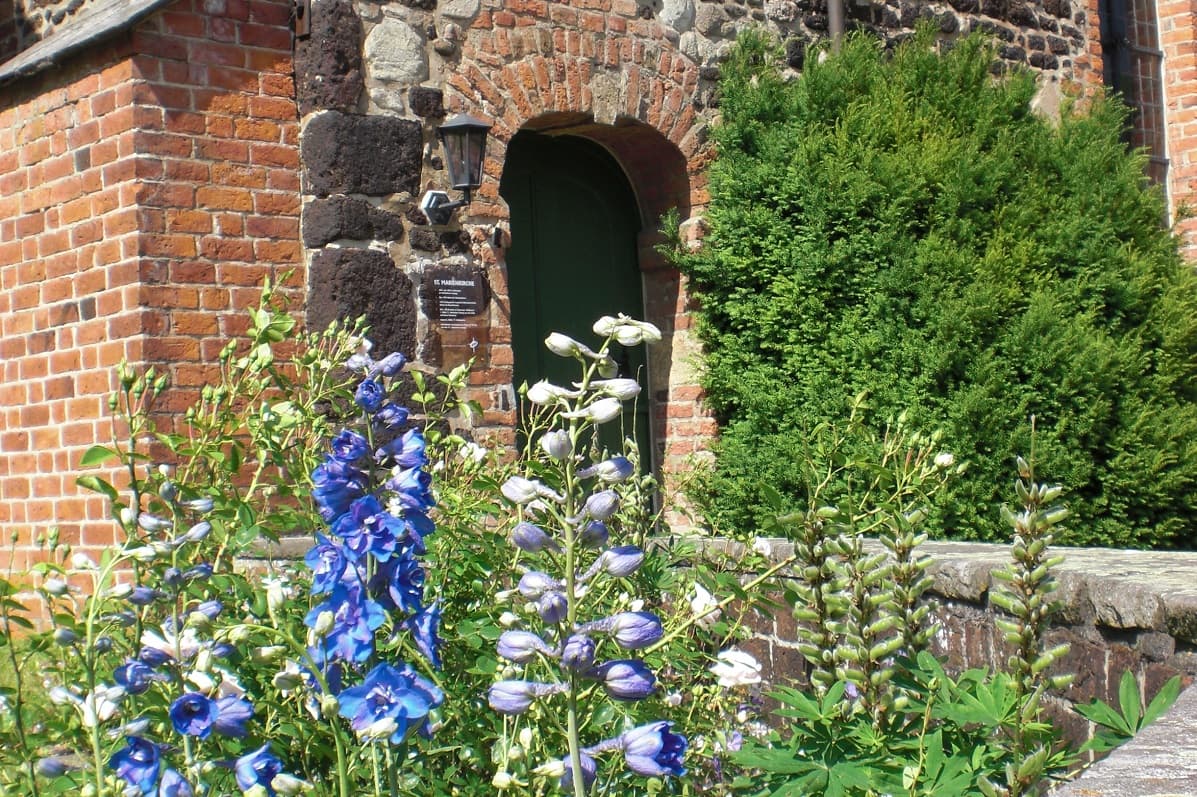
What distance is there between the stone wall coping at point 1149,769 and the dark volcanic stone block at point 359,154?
4.18m

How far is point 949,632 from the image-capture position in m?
3.47

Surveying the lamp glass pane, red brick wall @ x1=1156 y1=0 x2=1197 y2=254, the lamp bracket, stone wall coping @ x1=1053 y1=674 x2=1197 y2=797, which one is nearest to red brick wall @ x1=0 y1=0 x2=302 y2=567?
the lamp bracket

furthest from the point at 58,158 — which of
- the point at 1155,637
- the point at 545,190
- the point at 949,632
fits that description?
the point at 1155,637

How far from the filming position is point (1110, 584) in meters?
2.96

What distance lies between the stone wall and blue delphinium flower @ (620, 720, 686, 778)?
1.14 meters

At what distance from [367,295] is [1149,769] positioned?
423cm

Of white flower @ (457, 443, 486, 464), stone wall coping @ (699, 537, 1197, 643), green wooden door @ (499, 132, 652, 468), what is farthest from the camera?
green wooden door @ (499, 132, 652, 468)

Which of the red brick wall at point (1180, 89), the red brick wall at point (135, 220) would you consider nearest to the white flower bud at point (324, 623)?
the red brick wall at point (135, 220)

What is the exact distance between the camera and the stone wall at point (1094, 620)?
2.79 metres

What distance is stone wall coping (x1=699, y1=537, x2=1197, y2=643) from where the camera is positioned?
110 inches

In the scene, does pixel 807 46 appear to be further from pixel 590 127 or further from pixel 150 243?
pixel 150 243

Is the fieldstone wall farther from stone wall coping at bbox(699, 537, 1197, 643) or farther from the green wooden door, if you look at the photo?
stone wall coping at bbox(699, 537, 1197, 643)

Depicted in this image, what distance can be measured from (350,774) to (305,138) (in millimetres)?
3821

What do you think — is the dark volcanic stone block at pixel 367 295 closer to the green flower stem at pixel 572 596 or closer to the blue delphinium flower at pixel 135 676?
the blue delphinium flower at pixel 135 676
